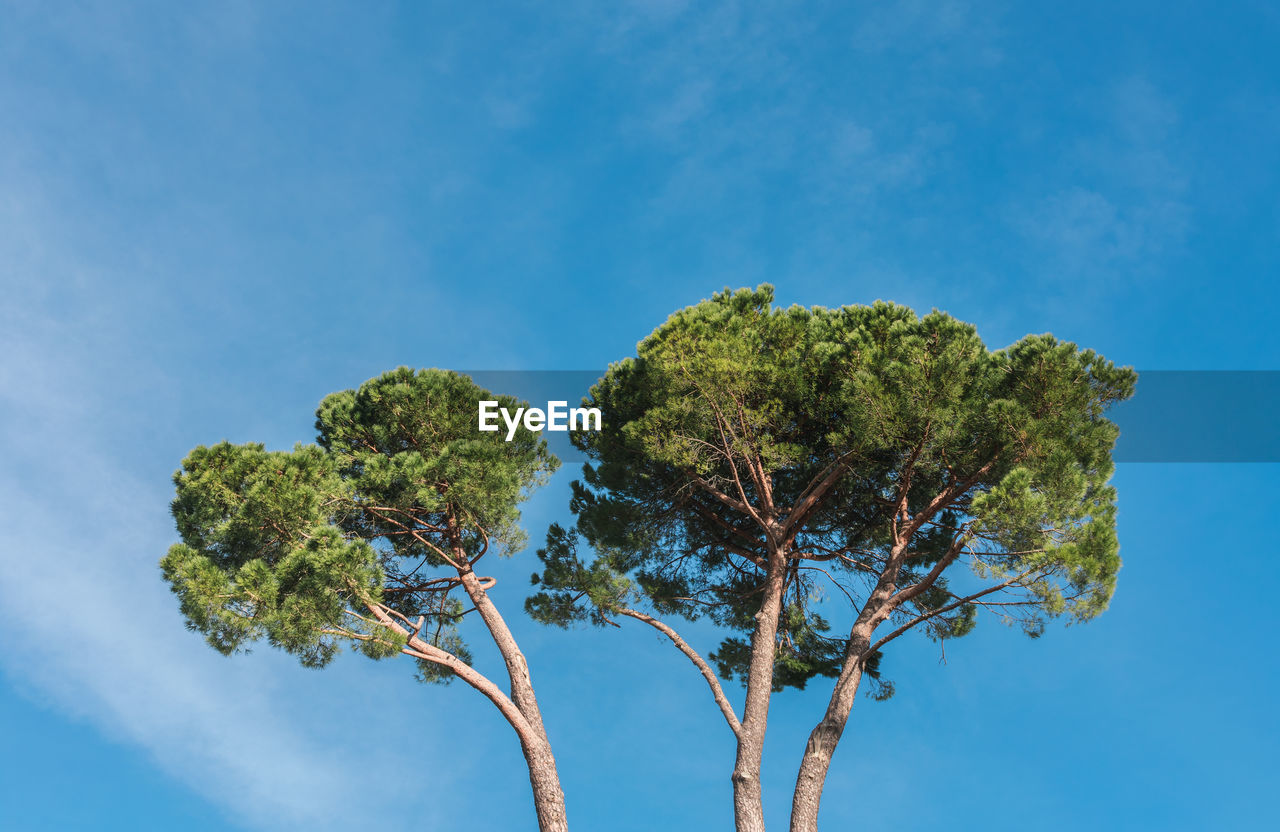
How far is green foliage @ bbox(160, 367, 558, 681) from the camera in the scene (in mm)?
9914

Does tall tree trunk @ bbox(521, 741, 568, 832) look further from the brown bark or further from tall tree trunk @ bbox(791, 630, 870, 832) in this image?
tall tree trunk @ bbox(791, 630, 870, 832)

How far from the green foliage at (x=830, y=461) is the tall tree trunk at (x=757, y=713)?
632mm

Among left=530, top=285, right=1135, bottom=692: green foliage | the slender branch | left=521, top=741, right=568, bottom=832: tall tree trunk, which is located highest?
left=530, top=285, right=1135, bottom=692: green foliage

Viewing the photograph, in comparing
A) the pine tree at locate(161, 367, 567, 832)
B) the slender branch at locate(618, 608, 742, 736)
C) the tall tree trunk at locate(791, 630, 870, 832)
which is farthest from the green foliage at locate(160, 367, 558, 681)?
the tall tree trunk at locate(791, 630, 870, 832)

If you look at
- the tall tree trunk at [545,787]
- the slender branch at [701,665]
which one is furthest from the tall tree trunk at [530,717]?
the slender branch at [701,665]

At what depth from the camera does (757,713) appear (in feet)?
33.7

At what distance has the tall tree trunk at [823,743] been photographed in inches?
375

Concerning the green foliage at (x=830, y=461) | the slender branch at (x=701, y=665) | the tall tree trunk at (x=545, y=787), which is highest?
the green foliage at (x=830, y=461)

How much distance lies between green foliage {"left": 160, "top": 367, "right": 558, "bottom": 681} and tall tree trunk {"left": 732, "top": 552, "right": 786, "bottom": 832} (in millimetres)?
3156

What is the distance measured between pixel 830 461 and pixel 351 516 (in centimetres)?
604

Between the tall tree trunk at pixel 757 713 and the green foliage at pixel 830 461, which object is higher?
the green foliage at pixel 830 461

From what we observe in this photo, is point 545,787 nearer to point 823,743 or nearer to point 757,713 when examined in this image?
point 757,713

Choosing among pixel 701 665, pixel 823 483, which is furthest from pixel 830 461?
pixel 701 665

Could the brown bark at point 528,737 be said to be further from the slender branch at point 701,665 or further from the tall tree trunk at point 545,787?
the slender branch at point 701,665
